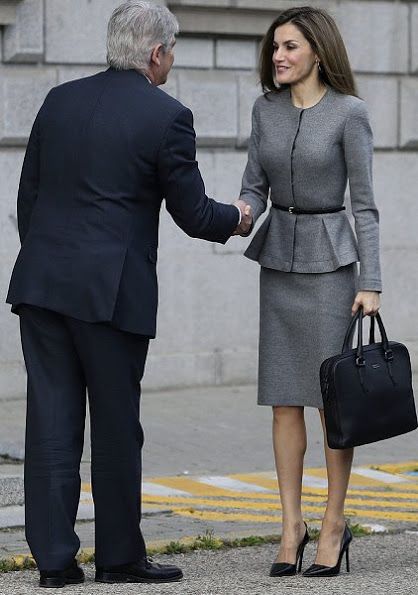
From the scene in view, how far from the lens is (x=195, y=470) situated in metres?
7.84

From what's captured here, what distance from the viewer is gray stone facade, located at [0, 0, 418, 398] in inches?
382

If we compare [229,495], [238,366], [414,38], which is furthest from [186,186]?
[414,38]

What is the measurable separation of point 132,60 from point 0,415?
14.8 ft

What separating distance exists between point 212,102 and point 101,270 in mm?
5516

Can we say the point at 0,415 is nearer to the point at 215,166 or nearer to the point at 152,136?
the point at 215,166

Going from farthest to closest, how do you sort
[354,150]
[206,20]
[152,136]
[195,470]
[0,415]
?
[206,20] < [0,415] < [195,470] < [354,150] < [152,136]

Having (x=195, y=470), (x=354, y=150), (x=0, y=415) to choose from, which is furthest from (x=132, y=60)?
(x=0, y=415)

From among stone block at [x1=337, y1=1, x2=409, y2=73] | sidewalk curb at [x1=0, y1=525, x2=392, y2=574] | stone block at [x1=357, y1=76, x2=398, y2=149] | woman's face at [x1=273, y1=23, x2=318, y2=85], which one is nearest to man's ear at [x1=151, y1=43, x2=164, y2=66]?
woman's face at [x1=273, y1=23, x2=318, y2=85]

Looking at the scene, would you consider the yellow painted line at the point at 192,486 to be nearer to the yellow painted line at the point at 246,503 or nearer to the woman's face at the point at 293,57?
the yellow painted line at the point at 246,503

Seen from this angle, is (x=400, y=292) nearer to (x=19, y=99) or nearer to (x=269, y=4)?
(x=269, y=4)

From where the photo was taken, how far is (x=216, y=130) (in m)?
10.4

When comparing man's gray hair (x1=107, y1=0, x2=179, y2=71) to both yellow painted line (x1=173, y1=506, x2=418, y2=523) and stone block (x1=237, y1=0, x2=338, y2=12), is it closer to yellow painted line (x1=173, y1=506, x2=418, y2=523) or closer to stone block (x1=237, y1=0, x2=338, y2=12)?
yellow painted line (x1=173, y1=506, x2=418, y2=523)

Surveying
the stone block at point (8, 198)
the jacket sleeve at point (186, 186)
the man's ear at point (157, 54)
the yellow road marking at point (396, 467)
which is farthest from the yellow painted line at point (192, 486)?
the man's ear at point (157, 54)

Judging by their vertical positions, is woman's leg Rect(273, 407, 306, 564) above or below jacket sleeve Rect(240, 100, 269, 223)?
below
